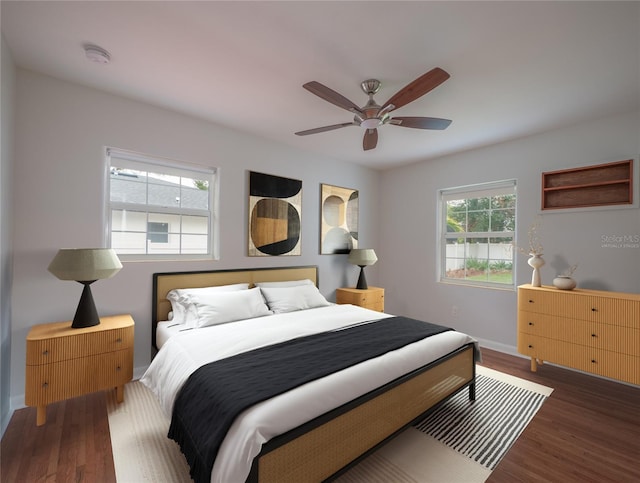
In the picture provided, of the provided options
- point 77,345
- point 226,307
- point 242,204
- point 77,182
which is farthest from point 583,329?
point 77,182

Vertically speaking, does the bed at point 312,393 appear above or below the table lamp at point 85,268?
below

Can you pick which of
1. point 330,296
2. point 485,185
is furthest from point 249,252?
point 485,185

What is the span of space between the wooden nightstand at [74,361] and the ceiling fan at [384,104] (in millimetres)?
2327

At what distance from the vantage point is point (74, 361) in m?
2.10

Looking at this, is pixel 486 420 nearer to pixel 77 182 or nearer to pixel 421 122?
pixel 421 122

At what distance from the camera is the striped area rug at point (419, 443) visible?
1688 millimetres

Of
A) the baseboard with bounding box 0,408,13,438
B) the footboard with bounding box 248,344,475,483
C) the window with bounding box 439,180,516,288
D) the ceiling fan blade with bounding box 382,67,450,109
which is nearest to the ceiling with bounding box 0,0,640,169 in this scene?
the ceiling fan blade with bounding box 382,67,450,109

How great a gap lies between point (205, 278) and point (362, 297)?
206 cm

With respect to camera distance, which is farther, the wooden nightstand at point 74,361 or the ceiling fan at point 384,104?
the wooden nightstand at point 74,361

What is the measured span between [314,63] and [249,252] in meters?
2.14

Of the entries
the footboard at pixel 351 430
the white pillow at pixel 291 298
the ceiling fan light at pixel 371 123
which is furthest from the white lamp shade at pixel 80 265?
the ceiling fan light at pixel 371 123

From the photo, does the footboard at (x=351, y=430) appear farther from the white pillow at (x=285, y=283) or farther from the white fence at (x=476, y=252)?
the white fence at (x=476, y=252)

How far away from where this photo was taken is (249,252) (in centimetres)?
350

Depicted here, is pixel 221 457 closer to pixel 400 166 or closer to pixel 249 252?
pixel 249 252
